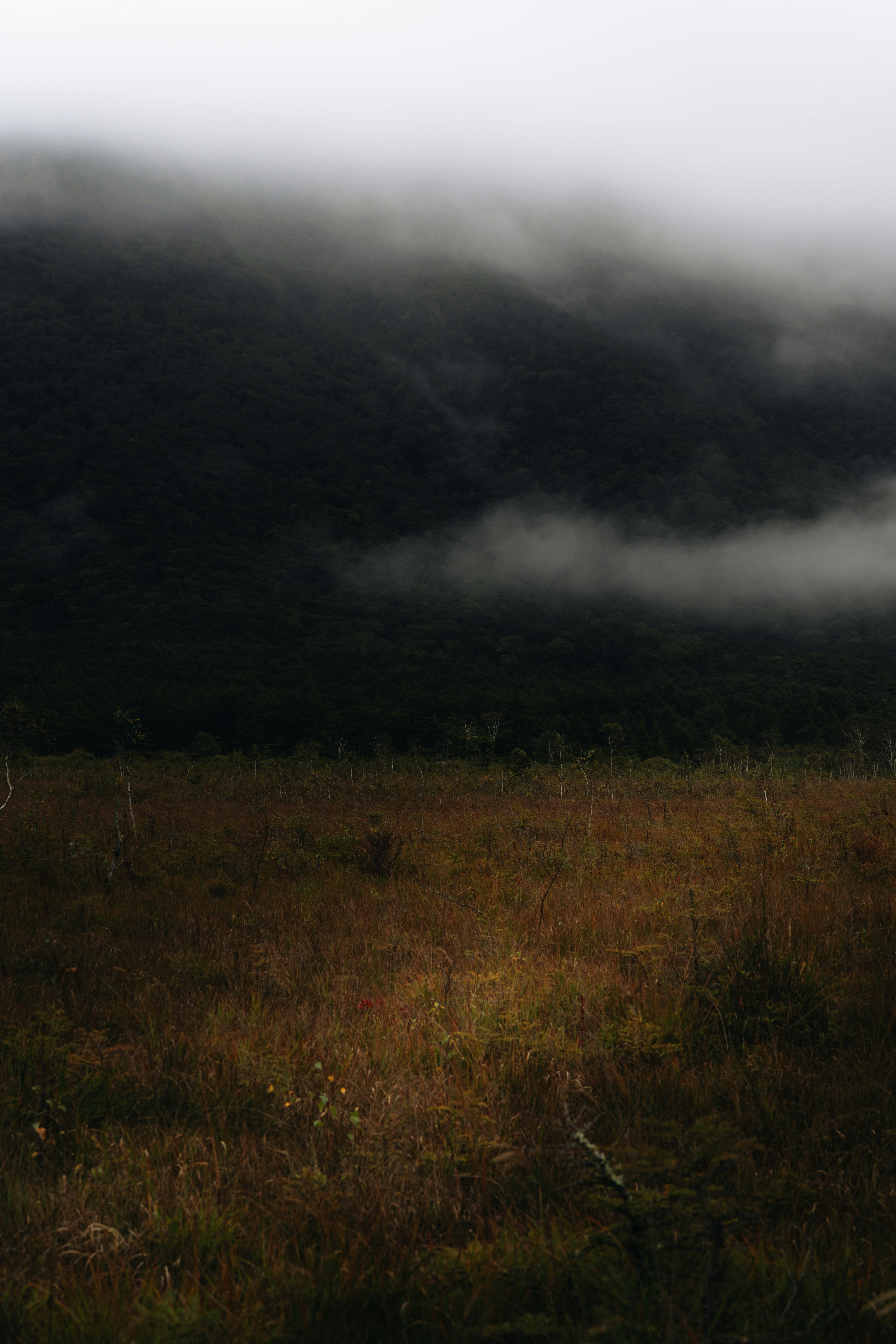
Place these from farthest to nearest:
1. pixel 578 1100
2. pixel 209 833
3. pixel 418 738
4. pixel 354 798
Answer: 1. pixel 418 738
2. pixel 354 798
3. pixel 209 833
4. pixel 578 1100

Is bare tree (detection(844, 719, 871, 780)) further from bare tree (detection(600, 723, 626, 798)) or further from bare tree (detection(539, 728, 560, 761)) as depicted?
bare tree (detection(539, 728, 560, 761))

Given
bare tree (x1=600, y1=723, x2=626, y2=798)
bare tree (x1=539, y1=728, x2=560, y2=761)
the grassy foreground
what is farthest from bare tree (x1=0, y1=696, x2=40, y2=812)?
bare tree (x1=539, y1=728, x2=560, y2=761)

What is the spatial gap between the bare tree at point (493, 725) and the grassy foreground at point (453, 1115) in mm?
33216

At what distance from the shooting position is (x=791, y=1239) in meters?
2.18

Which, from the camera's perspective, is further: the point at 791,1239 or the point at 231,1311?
the point at 791,1239

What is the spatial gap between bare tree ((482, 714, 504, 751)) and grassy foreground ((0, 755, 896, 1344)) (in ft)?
109

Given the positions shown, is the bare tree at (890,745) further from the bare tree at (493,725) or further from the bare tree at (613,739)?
the bare tree at (493,725)

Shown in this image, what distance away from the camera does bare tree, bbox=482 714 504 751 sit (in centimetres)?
4166

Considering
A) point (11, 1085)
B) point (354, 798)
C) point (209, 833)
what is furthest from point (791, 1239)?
point (354, 798)

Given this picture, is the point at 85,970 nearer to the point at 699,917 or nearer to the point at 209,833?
the point at 699,917

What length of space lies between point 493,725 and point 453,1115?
2200 inches

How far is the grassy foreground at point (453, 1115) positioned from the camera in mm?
1900

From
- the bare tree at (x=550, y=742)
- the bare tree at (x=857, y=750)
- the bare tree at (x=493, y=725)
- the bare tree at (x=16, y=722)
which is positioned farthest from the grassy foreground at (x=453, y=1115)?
the bare tree at (x=493, y=725)

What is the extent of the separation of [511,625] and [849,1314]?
179993 millimetres
